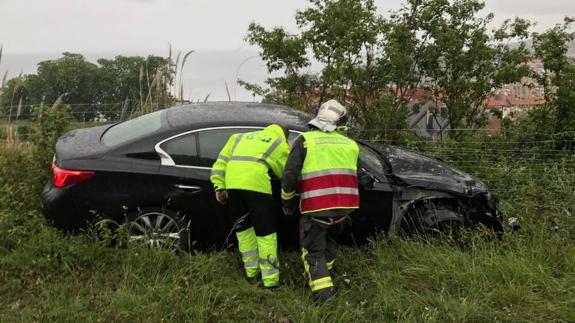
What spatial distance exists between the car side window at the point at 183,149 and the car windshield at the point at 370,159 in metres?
1.50

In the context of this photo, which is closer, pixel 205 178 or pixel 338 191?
pixel 338 191

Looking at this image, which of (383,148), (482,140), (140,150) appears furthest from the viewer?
(482,140)

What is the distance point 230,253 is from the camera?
14.8 ft

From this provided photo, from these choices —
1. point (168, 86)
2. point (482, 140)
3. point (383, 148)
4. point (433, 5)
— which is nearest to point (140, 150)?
point (383, 148)

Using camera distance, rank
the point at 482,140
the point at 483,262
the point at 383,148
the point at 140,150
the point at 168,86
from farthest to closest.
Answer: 1. the point at 168,86
2. the point at 482,140
3. the point at 383,148
4. the point at 140,150
5. the point at 483,262


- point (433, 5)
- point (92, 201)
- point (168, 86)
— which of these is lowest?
point (92, 201)

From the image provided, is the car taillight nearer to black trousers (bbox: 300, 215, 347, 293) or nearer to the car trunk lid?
the car trunk lid

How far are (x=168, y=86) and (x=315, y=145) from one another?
5678mm

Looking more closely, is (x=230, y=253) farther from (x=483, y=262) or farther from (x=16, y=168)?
(x=16, y=168)

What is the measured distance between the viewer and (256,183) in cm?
392

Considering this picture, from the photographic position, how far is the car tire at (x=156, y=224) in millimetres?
4353

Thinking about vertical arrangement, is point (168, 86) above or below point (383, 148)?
above

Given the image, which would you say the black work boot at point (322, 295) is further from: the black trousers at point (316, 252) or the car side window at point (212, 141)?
the car side window at point (212, 141)

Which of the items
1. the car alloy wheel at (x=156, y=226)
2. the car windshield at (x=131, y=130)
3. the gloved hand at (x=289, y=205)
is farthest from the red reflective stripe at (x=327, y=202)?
the car windshield at (x=131, y=130)
